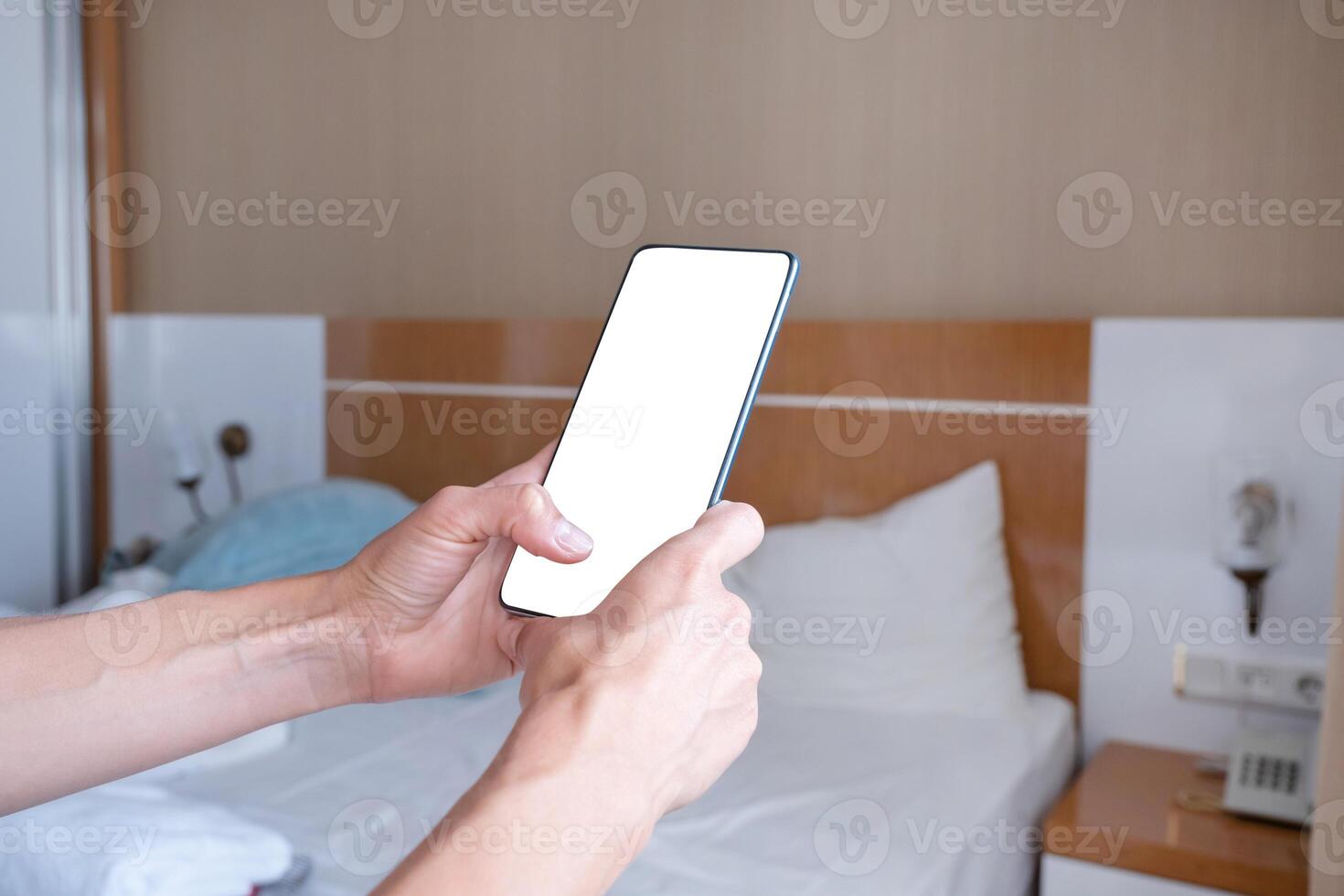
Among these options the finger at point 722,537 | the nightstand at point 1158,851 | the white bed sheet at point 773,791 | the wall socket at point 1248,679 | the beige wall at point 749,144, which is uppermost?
the beige wall at point 749,144

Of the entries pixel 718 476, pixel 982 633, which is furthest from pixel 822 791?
pixel 718 476

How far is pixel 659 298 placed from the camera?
0.90m

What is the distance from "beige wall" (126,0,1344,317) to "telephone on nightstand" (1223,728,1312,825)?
2.29ft

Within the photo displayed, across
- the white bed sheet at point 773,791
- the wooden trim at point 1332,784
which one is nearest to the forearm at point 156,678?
the white bed sheet at point 773,791

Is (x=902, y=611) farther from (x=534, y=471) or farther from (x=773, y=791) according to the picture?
(x=534, y=471)

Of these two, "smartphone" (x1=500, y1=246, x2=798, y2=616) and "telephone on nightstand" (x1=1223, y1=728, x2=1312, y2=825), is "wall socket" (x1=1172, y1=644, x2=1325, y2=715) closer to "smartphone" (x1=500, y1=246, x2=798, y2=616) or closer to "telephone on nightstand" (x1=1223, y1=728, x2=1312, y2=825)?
"telephone on nightstand" (x1=1223, y1=728, x2=1312, y2=825)

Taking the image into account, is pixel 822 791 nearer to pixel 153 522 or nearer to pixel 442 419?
pixel 442 419

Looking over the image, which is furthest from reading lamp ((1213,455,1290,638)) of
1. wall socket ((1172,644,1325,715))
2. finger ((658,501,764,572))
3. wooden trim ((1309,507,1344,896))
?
finger ((658,501,764,572))

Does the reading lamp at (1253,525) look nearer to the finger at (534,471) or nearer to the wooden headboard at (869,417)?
the wooden headboard at (869,417)

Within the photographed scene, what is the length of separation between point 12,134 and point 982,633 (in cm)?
272

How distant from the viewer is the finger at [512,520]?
75cm

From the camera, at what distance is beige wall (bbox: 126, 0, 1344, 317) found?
70.1 inches

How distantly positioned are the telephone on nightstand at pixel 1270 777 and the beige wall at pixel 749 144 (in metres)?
0.70

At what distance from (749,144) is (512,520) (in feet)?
5.30
